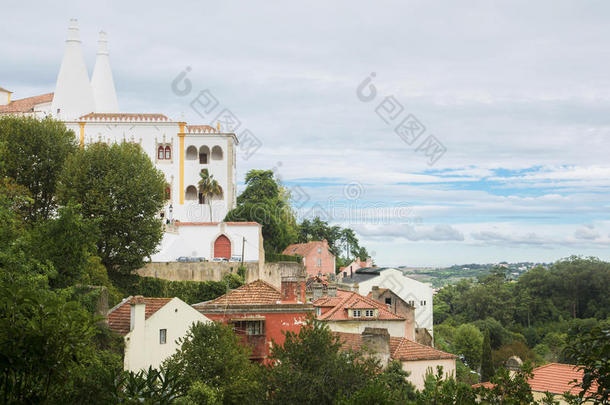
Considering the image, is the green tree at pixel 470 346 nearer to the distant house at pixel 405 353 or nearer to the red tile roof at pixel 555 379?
the distant house at pixel 405 353

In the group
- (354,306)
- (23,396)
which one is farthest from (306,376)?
(354,306)

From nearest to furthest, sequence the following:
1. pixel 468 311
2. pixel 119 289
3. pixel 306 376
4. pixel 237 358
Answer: pixel 306 376
pixel 237 358
pixel 119 289
pixel 468 311

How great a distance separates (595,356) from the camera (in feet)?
28.2

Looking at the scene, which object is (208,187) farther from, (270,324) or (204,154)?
(270,324)

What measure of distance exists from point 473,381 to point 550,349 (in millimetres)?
21167

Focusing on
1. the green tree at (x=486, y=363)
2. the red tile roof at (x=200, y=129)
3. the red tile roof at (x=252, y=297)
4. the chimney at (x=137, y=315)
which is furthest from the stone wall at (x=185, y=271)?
the red tile roof at (x=200, y=129)

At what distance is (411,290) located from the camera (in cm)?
5478

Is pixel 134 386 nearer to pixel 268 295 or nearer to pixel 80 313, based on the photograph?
pixel 80 313

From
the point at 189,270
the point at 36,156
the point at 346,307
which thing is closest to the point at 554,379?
the point at 346,307

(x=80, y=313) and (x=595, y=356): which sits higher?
(x=80, y=313)

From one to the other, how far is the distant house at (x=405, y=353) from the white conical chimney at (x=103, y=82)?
1426 inches

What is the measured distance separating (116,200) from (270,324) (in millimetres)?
14685

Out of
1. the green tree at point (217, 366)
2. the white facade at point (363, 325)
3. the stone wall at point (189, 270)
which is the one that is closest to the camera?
the green tree at point (217, 366)

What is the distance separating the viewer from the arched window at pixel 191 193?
53.1 metres
